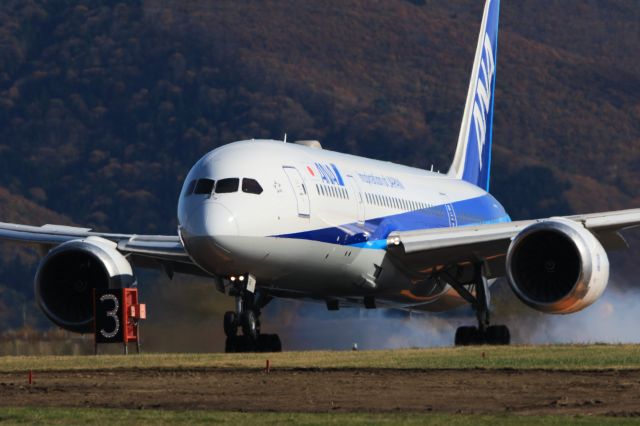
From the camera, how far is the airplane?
27.0 meters

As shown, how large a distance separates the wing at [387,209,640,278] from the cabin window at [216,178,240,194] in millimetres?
4777

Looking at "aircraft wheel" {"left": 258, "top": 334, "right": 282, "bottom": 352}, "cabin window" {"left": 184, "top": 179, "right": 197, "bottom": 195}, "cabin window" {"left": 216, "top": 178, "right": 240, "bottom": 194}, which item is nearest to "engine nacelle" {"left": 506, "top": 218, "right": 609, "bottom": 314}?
"aircraft wheel" {"left": 258, "top": 334, "right": 282, "bottom": 352}

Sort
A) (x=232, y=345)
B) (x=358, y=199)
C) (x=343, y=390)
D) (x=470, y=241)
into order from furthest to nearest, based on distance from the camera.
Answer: (x=358, y=199) → (x=470, y=241) → (x=232, y=345) → (x=343, y=390)

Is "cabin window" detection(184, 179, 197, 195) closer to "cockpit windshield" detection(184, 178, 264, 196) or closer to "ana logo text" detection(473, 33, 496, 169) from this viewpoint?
"cockpit windshield" detection(184, 178, 264, 196)

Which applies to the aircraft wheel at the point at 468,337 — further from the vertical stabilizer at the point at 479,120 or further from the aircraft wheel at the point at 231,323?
the vertical stabilizer at the point at 479,120

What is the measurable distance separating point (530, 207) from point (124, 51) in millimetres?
62392

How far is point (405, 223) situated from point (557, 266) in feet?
14.5

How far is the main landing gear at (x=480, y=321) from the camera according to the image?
31375mm

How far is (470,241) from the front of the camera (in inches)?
1179

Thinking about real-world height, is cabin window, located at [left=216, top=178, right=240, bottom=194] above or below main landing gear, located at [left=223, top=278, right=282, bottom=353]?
above

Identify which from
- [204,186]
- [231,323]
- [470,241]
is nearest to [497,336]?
[470,241]

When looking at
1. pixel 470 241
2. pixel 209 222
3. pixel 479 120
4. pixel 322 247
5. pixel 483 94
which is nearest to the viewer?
pixel 209 222

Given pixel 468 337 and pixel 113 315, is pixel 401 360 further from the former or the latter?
pixel 468 337

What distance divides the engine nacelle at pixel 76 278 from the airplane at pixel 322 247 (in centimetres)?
3
